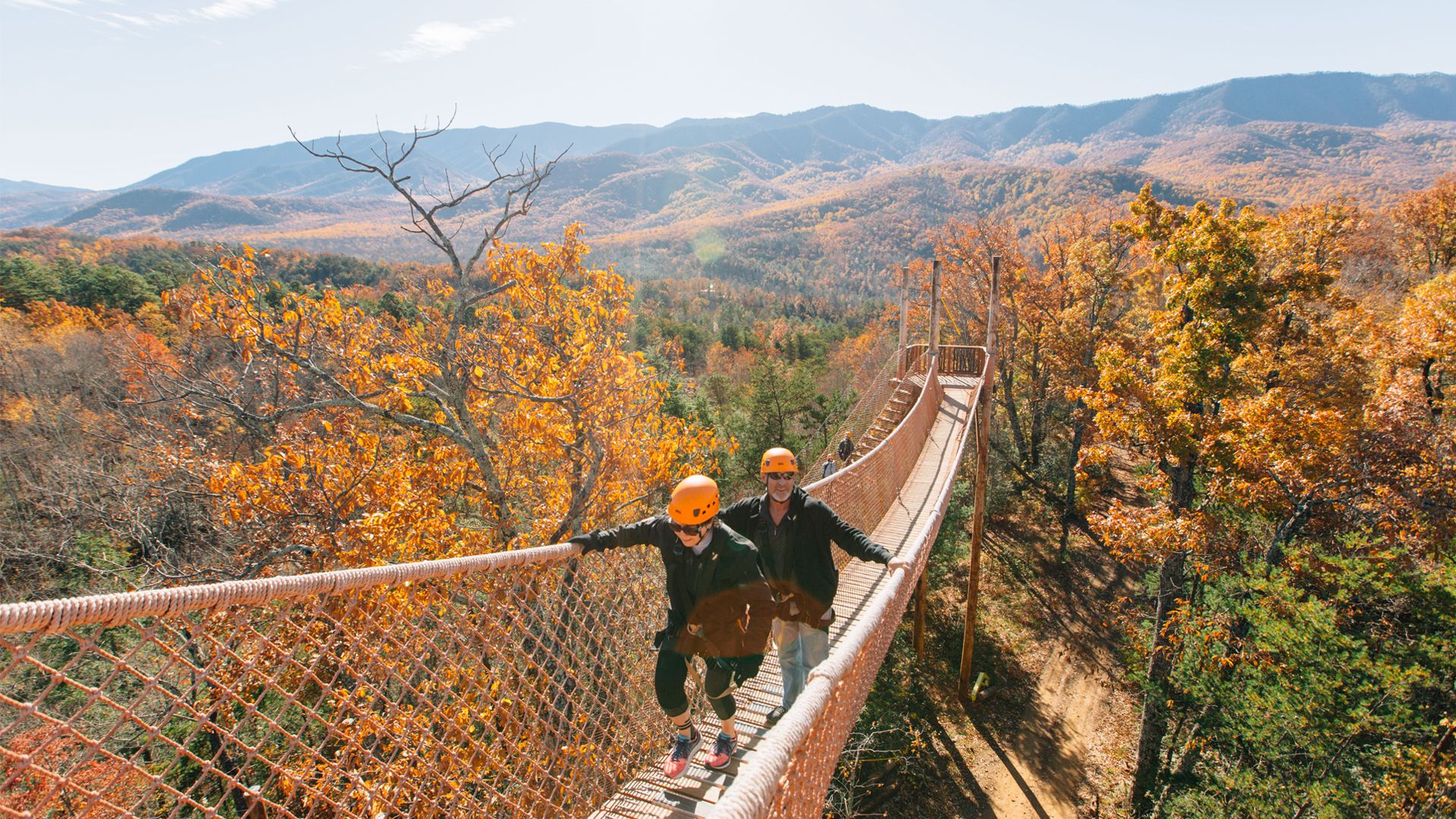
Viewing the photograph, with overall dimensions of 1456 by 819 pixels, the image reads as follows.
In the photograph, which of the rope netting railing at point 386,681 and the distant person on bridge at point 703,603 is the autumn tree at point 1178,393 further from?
the distant person on bridge at point 703,603

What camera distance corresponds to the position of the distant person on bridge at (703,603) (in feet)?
7.07

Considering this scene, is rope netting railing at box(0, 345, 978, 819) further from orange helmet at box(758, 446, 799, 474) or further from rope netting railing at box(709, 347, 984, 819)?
orange helmet at box(758, 446, 799, 474)

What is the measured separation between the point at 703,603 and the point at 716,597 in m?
0.06

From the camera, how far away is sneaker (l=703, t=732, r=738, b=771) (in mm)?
2416

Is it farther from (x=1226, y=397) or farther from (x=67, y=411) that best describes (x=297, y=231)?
(x=1226, y=397)

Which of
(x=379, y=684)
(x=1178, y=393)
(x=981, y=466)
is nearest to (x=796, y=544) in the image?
(x=379, y=684)

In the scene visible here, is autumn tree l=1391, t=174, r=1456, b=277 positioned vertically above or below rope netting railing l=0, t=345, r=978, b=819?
above

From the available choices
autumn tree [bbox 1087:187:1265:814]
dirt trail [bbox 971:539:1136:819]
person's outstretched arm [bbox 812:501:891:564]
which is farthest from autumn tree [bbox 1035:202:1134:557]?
person's outstretched arm [bbox 812:501:891:564]

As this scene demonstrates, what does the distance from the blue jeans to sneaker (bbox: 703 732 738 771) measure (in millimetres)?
427

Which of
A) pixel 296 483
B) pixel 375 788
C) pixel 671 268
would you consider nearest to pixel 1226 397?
pixel 375 788

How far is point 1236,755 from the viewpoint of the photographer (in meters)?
7.75

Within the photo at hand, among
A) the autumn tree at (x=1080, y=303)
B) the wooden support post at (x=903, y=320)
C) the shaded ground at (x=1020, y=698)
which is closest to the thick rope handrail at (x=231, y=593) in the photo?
the shaded ground at (x=1020, y=698)

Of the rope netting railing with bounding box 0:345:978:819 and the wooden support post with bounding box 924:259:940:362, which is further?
the wooden support post with bounding box 924:259:940:362

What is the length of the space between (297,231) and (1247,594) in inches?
6398
